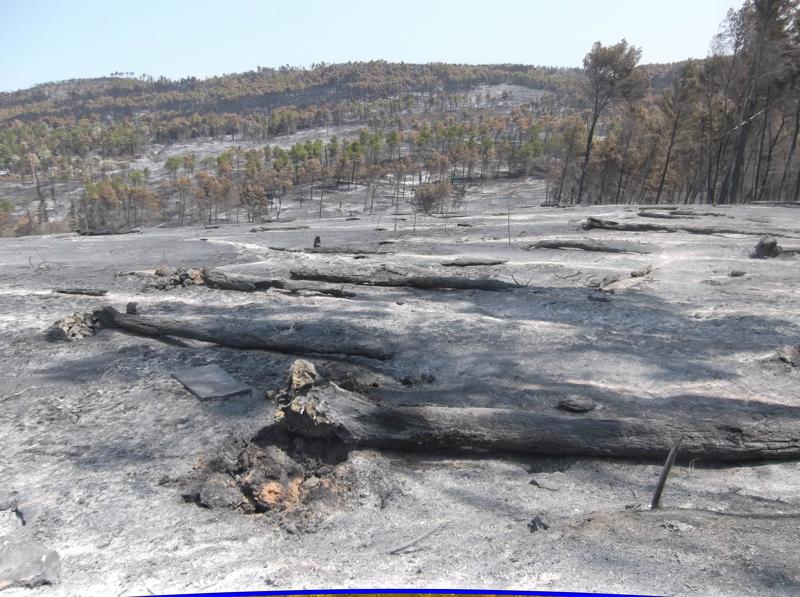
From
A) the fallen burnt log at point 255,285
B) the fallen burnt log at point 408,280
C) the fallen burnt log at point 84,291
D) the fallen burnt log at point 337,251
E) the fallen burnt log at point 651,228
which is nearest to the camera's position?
the fallen burnt log at point 255,285

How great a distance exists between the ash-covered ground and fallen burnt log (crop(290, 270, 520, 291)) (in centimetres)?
18

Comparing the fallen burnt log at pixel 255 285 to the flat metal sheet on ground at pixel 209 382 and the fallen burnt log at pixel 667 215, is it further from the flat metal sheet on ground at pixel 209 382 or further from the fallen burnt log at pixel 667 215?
the fallen burnt log at pixel 667 215

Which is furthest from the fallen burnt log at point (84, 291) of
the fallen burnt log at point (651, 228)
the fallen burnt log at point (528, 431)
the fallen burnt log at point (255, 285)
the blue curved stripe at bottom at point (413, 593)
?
the fallen burnt log at point (651, 228)

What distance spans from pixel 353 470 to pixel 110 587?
1.68m

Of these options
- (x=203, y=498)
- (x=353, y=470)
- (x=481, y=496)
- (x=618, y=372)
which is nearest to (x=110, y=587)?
(x=203, y=498)

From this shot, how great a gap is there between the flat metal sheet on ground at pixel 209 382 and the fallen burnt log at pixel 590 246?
9.40 m

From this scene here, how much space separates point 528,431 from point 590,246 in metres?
9.39

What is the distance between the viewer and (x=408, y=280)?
A: 9.77 metres

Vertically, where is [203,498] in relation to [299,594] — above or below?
→ below

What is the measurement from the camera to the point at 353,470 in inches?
155

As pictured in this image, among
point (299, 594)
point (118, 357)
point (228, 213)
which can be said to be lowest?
point (228, 213)

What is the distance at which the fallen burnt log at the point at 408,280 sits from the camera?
948cm

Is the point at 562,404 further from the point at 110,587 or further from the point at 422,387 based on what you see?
the point at 110,587

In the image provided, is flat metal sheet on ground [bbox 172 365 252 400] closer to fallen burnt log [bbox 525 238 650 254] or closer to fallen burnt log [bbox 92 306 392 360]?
fallen burnt log [bbox 92 306 392 360]
